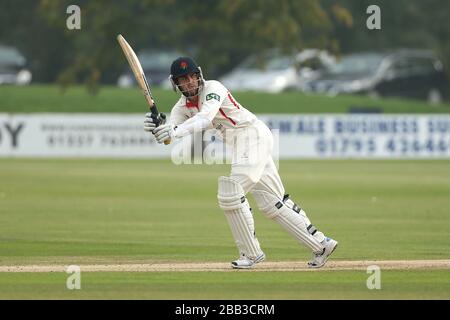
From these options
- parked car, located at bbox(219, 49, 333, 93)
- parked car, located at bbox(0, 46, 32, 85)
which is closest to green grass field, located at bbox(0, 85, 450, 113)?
parked car, located at bbox(219, 49, 333, 93)

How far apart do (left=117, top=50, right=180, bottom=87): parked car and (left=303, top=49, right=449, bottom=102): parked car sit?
4358 mm

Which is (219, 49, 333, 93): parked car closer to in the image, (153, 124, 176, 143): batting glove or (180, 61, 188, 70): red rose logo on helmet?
(180, 61, 188, 70): red rose logo on helmet

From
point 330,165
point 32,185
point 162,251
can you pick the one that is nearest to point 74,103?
point 330,165

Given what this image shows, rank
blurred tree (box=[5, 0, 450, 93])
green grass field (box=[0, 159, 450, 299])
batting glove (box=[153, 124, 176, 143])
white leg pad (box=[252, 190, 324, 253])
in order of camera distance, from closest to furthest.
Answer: green grass field (box=[0, 159, 450, 299])
batting glove (box=[153, 124, 176, 143])
white leg pad (box=[252, 190, 324, 253])
blurred tree (box=[5, 0, 450, 93])

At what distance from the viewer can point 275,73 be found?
3647cm

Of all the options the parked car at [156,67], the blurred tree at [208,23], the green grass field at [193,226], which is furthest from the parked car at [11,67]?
the green grass field at [193,226]

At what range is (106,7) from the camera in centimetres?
3481

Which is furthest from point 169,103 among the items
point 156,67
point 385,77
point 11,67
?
point 11,67

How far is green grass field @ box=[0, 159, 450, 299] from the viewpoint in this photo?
933cm

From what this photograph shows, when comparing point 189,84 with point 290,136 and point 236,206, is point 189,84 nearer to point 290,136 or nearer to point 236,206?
point 236,206

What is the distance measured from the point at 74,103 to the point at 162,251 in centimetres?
2119

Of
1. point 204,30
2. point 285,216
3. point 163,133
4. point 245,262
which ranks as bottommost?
point 245,262

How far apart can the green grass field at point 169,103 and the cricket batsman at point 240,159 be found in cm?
2057

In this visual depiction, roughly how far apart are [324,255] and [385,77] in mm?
25568
